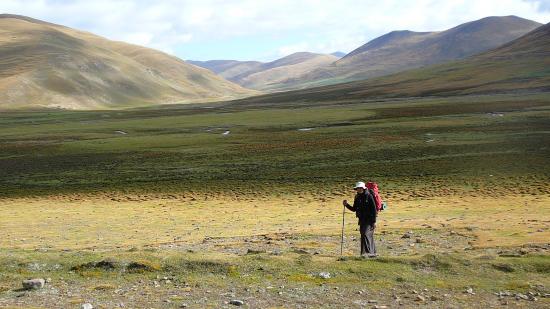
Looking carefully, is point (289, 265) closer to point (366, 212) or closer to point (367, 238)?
point (367, 238)

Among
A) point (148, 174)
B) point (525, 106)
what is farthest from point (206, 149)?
point (525, 106)

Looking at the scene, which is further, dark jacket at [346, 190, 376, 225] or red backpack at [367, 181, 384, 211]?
red backpack at [367, 181, 384, 211]

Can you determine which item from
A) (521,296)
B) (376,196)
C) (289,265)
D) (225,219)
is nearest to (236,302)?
(289,265)

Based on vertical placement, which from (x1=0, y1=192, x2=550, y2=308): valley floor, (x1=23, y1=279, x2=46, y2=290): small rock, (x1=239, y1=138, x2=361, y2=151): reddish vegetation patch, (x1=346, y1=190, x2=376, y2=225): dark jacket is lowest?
(x1=0, y1=192, x2=550, y2=308): valley floor

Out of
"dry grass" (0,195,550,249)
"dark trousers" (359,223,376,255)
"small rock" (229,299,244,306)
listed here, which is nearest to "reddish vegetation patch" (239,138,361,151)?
"dry grass" (0,195,550,249)

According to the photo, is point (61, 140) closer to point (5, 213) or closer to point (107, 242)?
point (5, 213)

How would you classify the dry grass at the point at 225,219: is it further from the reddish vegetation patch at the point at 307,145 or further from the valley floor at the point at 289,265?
the reddish vegetation patch at the point at 307,145

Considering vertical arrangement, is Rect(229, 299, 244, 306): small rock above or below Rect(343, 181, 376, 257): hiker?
below

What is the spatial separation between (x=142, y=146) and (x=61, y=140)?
67.9 ft

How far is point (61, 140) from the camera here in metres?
92.8

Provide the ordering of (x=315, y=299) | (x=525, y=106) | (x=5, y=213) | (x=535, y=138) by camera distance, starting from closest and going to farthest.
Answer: (x=315, y=299), (x=5, y=213), (x=535, y=138), (x=525, y=106)

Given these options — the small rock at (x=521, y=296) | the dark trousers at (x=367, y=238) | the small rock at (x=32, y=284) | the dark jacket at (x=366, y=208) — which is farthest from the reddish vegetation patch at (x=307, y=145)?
the small rock at (x=32, y=284)

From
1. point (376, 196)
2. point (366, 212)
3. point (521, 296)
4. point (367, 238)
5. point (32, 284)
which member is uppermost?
point (376, 196)

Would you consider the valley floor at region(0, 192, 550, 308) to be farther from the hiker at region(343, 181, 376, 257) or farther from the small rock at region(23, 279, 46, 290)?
the hiker at region(343, 181, 376, 257)
